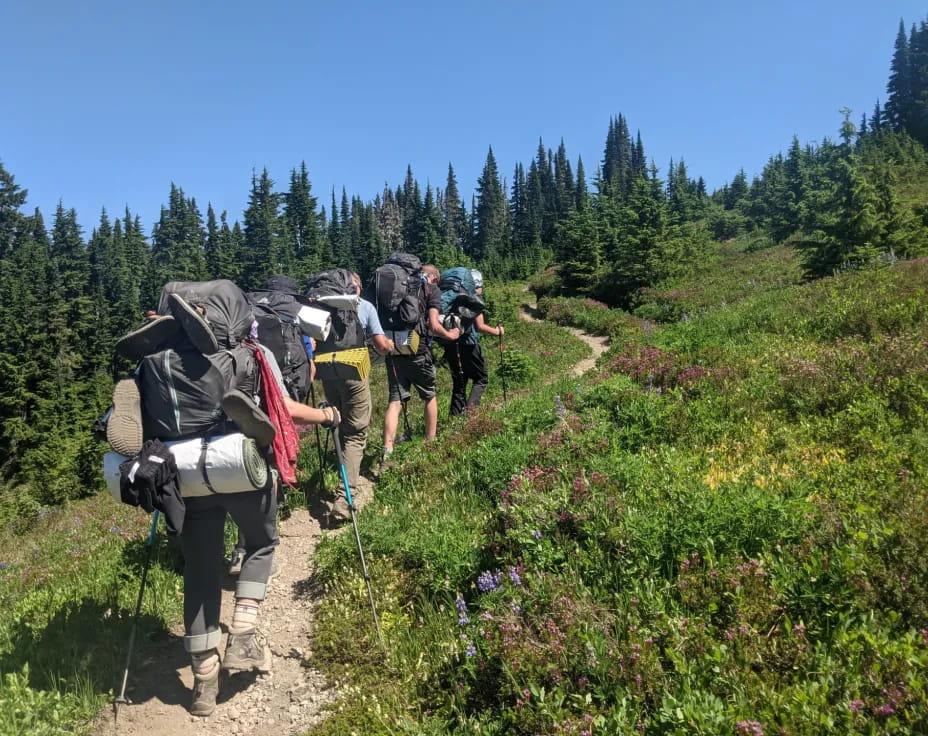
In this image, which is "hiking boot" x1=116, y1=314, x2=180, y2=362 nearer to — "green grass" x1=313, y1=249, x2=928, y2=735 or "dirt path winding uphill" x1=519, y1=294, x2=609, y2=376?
"green grass" x1=313, y1=249, x2=928, y2=735

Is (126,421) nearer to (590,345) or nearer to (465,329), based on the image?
(465,329)

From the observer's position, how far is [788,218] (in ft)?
120

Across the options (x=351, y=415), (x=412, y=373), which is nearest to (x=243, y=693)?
(x=351, y=415)

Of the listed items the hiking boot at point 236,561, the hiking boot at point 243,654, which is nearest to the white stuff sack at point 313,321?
the hiking boot at point 236,561

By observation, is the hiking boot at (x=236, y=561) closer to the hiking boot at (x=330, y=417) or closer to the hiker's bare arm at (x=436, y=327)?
the hiking boot at (x=330, y=417)

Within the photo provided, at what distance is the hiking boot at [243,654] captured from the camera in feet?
13.1

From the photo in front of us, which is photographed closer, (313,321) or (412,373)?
(313,321)

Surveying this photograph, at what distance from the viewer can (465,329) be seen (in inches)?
341

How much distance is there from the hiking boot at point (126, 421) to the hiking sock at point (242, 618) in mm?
1466

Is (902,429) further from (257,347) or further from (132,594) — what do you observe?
(132,594)

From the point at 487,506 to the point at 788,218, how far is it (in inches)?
1553

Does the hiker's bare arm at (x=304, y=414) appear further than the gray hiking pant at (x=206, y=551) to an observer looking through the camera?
Yes

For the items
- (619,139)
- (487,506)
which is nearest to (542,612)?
(487,506)

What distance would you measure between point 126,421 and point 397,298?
14.3 ft
